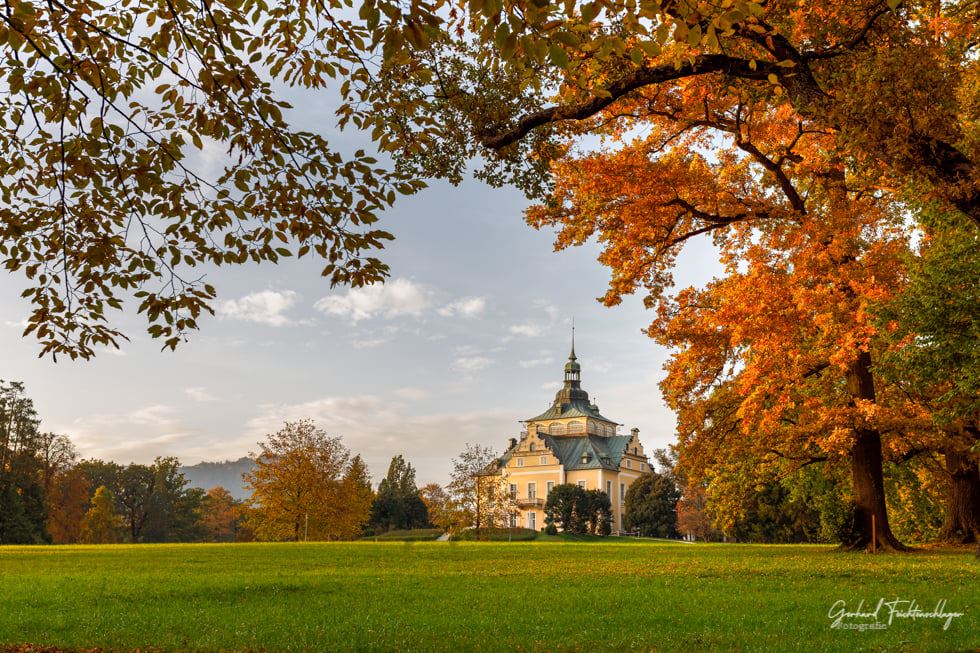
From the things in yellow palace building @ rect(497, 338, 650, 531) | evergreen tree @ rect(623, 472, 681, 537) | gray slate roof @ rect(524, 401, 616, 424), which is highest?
gray slate roof @ rect(524, 401, 616, 424)

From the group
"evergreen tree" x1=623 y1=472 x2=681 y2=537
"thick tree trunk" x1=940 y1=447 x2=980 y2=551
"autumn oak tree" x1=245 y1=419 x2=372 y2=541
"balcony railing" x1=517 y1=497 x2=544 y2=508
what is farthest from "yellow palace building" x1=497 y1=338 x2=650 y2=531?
"thick tree trunk" x1=940 y1=447 x2=980 y2=551

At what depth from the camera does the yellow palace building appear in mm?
95812

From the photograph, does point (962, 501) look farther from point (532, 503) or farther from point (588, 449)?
point (588, 449)

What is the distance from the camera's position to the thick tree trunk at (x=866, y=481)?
22688 millimetres

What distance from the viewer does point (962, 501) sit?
92.6ft

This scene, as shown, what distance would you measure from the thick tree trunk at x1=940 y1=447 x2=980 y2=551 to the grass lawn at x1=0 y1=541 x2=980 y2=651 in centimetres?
1223

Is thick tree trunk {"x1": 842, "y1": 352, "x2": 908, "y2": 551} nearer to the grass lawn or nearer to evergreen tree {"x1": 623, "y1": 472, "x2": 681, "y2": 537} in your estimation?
the grass lawn

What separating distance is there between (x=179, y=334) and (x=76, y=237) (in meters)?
1.77

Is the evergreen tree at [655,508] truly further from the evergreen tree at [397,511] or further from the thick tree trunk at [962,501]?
the thick tree trunk at [962,501]

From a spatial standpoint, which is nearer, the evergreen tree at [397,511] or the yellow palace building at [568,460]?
Result: the evergreen tree at [397,511]

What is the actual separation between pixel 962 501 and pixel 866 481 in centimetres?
808

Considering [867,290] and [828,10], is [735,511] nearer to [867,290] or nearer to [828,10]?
[867,290]

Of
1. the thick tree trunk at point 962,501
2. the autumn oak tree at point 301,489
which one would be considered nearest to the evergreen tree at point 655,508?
the autumn oak tree at point 301,489

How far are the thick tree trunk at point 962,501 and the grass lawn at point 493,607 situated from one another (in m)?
12.2
